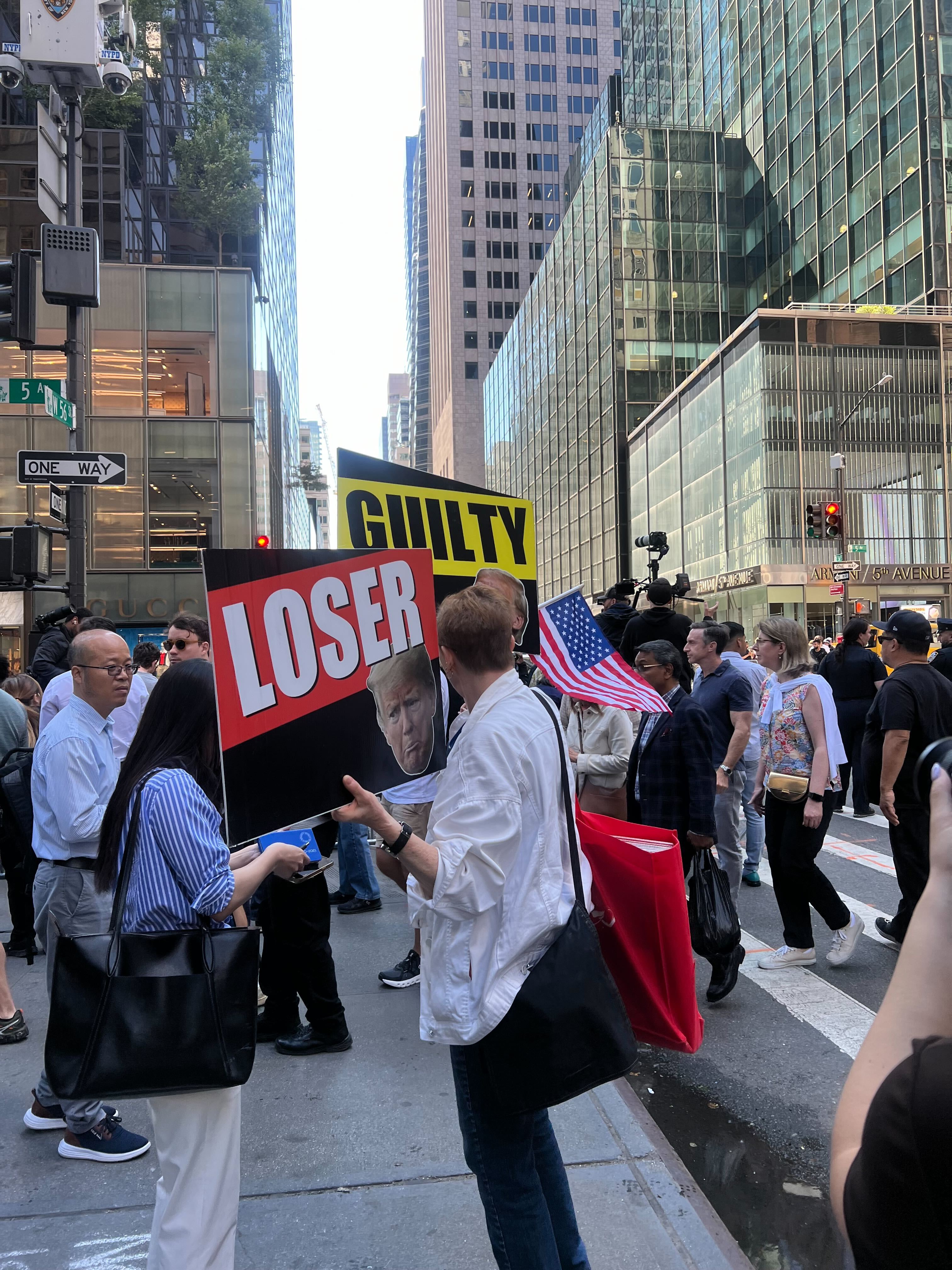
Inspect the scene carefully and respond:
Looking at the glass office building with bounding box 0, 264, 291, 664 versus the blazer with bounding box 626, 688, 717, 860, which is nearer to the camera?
the blazer with bounding box 626, 688, 717, 860

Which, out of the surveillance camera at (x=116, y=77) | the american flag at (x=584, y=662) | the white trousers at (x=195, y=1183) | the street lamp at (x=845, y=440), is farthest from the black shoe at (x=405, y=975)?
the street lamp at (x=845, y=440)

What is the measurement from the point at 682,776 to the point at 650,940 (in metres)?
2.10

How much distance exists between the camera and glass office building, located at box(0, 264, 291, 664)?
25422mm

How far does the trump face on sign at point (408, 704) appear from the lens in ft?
8.61

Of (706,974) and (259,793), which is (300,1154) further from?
(706,974)

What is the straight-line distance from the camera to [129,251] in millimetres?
28422

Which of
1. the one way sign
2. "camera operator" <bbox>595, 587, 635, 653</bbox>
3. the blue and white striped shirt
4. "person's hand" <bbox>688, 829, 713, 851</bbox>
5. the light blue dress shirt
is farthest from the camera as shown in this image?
"camera operator" <bbox>595, 587, 635, 653</bbox>

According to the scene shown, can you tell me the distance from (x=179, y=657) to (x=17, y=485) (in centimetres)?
2207

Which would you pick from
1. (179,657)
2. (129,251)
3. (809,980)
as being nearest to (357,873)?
(179,657)

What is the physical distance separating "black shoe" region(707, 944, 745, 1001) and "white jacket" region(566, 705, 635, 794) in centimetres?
121

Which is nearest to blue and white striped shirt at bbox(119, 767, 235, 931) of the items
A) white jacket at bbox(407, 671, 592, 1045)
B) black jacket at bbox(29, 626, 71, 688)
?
white jacket at bbox(407, 671, 592, 1045)

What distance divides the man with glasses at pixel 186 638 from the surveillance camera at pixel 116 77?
21.4 ft

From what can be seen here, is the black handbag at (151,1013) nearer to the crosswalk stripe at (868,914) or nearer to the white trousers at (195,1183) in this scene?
the white trousers at (195,1183)

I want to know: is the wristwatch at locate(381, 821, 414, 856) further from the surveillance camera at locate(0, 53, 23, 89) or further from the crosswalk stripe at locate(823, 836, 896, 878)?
the surveillance camera at locate(0, 53, 23, 89)
